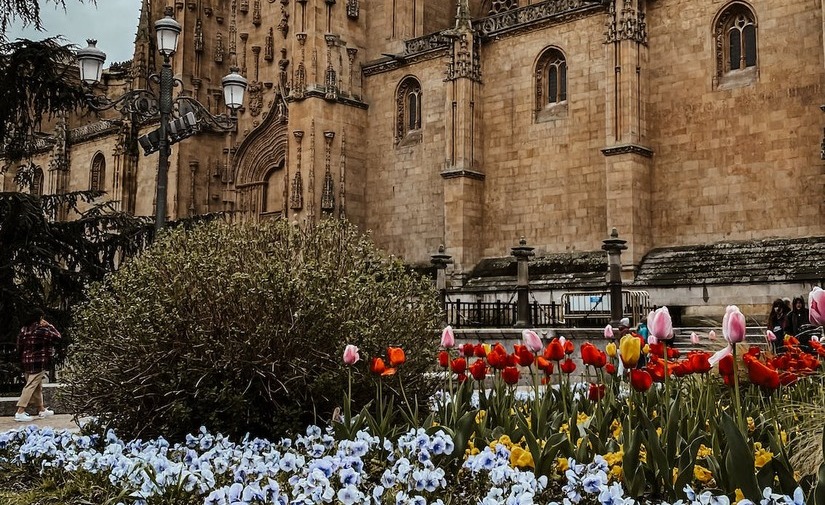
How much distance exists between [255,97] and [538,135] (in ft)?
43.0

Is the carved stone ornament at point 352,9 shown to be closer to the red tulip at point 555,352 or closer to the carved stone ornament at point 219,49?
the carved stone ornament at point 219,49

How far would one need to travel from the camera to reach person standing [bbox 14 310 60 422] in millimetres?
11633

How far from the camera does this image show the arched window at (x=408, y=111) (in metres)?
27.6

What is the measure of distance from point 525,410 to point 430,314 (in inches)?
72.0

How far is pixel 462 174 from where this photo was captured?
2464 cm

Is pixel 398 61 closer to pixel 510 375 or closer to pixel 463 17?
pixel 463 17

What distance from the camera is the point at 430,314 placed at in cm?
792

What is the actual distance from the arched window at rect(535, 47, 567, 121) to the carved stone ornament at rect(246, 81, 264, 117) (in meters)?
12.3

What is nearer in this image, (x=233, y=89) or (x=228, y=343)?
(x=228, y=343)

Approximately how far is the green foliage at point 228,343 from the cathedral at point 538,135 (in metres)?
10.8

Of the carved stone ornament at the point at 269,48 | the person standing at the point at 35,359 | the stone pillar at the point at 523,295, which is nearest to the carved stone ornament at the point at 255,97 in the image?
the carved stone ornament at the point at 269,48

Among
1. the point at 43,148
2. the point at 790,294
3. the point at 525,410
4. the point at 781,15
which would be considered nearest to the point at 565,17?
the point at 781,15

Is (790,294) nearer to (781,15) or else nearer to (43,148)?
(781,15)

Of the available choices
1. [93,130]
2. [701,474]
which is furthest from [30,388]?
[93,130]
